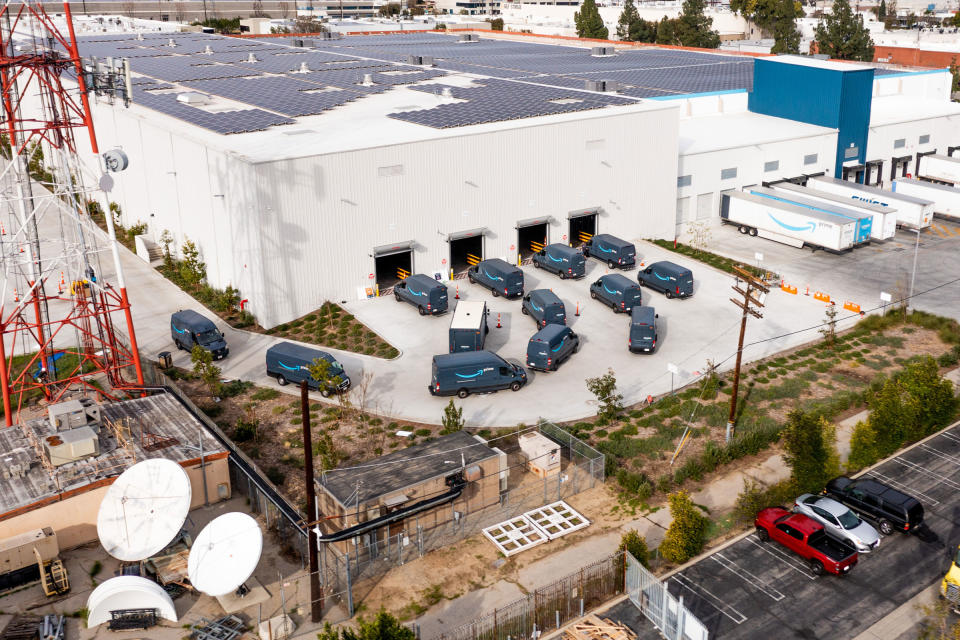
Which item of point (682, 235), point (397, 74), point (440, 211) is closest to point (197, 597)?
point (440, 211)

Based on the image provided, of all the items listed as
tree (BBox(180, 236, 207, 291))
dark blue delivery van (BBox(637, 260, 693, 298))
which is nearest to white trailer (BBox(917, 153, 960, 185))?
dark blue delivery van (BBox(637, 260, 693, 298))

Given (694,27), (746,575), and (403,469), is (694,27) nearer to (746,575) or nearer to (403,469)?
(403,469)

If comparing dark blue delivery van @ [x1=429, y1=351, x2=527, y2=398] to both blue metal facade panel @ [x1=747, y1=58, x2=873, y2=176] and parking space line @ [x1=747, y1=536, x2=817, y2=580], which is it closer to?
parking space line @ [x1=747, y1=536, x2=817, y2=580]

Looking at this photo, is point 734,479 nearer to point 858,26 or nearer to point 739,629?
point 739,629

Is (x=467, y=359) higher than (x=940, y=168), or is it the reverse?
(x=940, y=168)

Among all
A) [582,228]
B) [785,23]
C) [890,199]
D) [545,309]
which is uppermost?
[785,23]

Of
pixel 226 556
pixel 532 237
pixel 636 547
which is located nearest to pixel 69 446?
pixel 226 556
